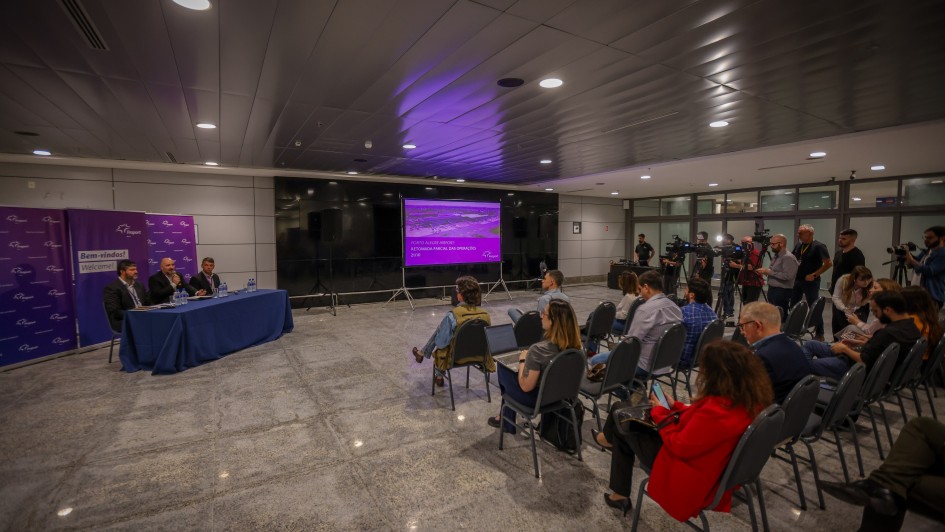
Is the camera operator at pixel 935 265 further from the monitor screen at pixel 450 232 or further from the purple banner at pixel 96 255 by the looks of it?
the purple banner at pixel 96 255

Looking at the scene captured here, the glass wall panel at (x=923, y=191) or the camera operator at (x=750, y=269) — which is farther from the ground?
the glass wall panel at (x=923, y=191)

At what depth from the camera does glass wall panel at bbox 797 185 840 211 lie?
9663mm

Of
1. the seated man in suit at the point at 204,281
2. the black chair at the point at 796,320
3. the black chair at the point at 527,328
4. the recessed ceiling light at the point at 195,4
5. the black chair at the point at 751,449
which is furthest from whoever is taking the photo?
the seated man in suit at the point at 204,281

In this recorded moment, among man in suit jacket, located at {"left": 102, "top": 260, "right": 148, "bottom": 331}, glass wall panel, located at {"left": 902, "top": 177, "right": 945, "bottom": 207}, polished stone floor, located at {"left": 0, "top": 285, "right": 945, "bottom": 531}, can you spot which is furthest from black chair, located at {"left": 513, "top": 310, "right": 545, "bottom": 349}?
glass wall panel, located at {"left": 902, "top": 177, "right": 945, "bottom": 207}

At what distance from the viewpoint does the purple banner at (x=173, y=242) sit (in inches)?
289

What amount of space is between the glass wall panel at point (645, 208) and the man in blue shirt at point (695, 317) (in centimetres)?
1130

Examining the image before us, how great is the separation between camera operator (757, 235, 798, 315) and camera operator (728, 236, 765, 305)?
59 cm

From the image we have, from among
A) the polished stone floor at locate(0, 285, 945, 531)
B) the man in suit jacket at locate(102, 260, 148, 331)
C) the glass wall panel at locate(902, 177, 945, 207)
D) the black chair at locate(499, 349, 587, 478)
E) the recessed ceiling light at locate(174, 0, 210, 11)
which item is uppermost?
the recessed ceiling light at locate(174, 0, 210, 11)

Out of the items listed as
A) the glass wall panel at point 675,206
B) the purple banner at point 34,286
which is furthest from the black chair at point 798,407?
the glass wall panel at point 675,206

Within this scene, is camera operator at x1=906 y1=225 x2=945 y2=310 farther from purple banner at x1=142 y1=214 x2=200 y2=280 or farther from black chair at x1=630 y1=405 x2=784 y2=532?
purple banner at x1=142 y1=214 x2=200 y2=280

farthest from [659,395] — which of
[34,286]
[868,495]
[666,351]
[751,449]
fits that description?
Result: [34,286]

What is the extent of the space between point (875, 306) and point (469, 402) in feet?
11.5

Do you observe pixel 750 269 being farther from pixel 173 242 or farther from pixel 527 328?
pixel 173 242

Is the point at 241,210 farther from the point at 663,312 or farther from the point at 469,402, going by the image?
the point at 663,312
